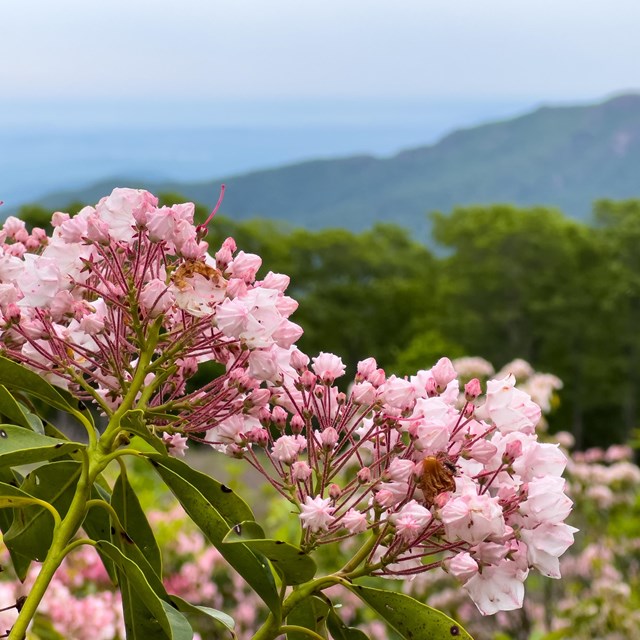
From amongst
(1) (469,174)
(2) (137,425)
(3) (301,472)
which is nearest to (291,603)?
(3) (301,472)

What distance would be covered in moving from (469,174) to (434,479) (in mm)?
121444

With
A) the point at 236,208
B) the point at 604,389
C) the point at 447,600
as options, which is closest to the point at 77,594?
the point at 447,600

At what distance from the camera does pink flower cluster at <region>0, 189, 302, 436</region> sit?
924mm

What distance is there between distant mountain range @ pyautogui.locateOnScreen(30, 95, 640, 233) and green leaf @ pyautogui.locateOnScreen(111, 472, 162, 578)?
105 m

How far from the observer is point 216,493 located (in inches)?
38.5

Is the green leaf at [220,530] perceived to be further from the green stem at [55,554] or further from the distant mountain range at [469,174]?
the distant mountain range at [469,174]

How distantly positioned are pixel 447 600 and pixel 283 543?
13.5 ft

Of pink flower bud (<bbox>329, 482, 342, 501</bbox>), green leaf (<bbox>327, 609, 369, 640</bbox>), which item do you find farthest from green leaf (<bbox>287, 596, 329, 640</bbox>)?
pink flower bud (<bbox>329, 482, 342, 501</bbox>)

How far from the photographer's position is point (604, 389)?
30.7 meters

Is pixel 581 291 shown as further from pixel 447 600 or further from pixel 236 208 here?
pixel 236 208

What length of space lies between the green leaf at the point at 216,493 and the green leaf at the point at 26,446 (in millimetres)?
83

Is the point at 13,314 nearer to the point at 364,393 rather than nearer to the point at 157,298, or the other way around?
the point at 157,298

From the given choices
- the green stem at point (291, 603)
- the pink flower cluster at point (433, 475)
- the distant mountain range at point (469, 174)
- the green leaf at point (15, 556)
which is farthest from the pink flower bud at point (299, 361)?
the distant mountain range at point (469, 174)

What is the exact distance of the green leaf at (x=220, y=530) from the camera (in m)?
0.91
